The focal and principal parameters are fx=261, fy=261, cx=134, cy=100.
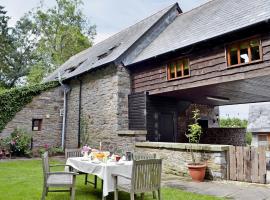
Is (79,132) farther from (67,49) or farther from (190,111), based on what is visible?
(67,49)

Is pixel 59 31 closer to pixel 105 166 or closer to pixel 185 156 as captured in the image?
pixel 185 156

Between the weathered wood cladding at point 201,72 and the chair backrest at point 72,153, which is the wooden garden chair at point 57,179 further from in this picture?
the weathered wood cladding at point 201,72

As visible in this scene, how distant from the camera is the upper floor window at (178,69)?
403 inches

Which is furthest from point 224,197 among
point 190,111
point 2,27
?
point 2,27

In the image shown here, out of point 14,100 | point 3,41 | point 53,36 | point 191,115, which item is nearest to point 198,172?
point 191,115

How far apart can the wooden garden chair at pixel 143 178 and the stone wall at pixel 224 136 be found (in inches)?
486

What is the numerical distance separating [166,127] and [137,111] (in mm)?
1931

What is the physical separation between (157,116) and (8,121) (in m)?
8.23

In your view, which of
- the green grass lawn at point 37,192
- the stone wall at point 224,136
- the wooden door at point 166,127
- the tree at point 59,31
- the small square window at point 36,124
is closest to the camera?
the green grass lawn at point 37,192

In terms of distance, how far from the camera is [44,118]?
15344 mm

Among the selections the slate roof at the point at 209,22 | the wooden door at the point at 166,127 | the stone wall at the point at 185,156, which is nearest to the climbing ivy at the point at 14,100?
the slate roof at the point at 209,22

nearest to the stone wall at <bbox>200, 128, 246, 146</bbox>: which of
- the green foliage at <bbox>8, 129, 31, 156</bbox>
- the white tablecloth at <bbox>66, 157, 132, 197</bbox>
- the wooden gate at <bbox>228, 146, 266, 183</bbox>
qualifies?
the wooden gate at <bbox>228, 146, 266, 183</bbox>

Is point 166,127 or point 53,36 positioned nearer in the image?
point 166,127

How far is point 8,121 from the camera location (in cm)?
1428
